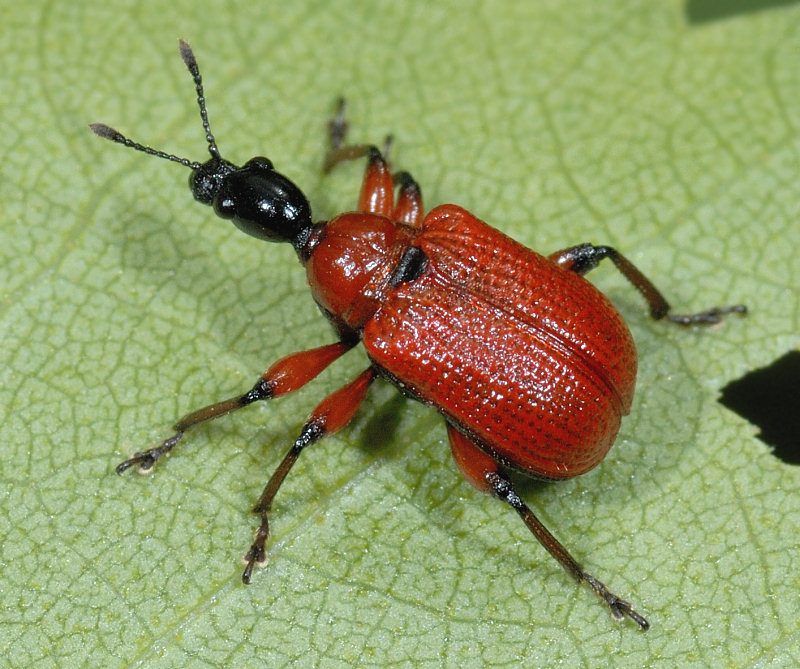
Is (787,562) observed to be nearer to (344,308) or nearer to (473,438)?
(473,438)

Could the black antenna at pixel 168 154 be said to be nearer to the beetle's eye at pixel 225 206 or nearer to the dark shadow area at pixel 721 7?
the beetle's eye at pixel 225 206

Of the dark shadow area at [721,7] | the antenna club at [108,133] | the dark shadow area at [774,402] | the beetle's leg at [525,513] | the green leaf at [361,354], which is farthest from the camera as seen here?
the dark shadow area at [721,7]

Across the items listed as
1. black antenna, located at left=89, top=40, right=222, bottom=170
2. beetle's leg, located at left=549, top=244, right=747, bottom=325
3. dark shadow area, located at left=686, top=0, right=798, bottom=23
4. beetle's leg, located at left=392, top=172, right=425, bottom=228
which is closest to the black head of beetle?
black antenna, located at left=89, top=40, right=222, bottom=170

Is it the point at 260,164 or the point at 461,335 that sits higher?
the point at 260,164

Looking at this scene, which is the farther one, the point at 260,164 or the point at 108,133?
the point at 260,164

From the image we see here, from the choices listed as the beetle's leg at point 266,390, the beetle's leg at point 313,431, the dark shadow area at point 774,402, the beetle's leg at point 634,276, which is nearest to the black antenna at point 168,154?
the beetle's leg at point 266,390

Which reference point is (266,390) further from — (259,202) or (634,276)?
(634,276)

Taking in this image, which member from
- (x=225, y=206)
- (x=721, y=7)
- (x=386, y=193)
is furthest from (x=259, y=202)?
(x=721, y=7)
